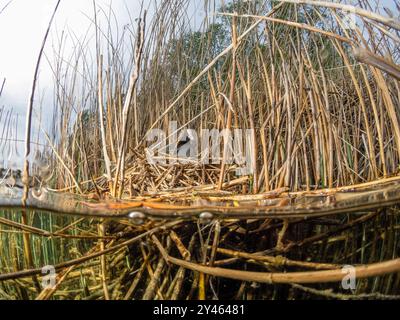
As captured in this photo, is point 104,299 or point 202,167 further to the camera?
point 202,167

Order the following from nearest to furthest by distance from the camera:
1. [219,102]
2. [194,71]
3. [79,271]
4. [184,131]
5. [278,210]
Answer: [278,210] → [79,271] → [219,102] → [184,131] → [194,71]

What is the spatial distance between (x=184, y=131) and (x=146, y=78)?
169mm

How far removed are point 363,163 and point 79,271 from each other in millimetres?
553

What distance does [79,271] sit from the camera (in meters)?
0.43

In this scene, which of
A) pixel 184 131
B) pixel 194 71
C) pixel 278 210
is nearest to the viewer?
pixel 278 210

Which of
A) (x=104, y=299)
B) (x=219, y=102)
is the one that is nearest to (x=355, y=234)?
(x=104, y=299)

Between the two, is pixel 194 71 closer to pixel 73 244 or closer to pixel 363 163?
pixel 363 163

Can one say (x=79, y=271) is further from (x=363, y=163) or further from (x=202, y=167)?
(x=363, y=163)

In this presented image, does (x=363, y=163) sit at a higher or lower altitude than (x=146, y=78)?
lower

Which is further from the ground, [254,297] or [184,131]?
[184,131]

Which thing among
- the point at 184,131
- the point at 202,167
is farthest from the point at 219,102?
the point at 184,131

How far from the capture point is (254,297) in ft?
1.26

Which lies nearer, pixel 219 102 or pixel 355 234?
pixel 355 234
